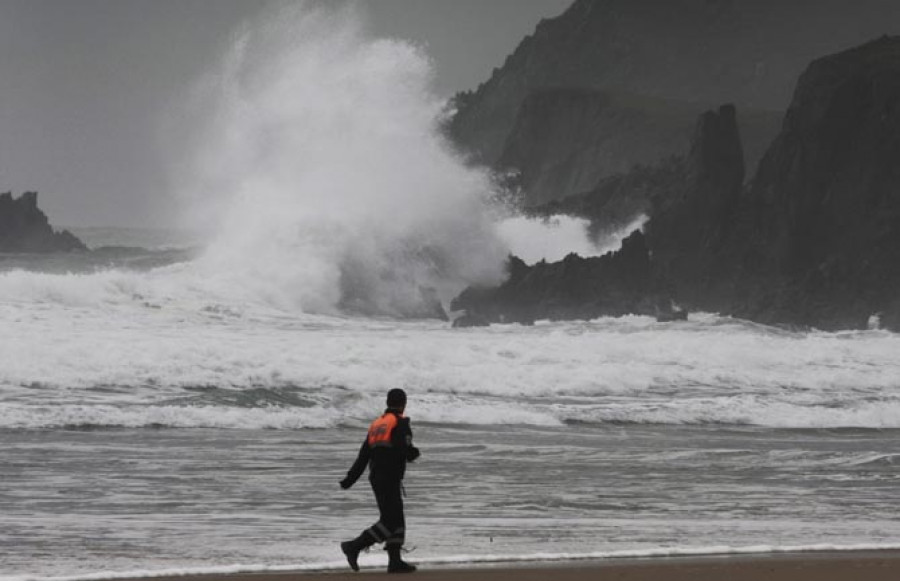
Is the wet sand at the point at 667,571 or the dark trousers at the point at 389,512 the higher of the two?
the dark trousers at the point at 389,512

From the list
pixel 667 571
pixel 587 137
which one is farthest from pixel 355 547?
pixel 587 137

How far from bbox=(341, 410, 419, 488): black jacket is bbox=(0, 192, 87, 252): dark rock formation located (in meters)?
66.5

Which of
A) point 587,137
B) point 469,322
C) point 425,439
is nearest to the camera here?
point 425,439

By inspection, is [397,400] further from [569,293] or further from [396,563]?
[569,293]


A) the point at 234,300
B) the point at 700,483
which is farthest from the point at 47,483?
the point at 234,300

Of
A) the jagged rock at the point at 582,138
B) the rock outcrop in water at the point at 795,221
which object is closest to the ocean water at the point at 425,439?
the rock outcrop in water at the point at 795,221

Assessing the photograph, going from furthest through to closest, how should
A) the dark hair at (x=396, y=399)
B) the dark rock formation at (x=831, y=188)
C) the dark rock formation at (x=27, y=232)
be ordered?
the dark rock formation at (x=27, y=232) → the dark rock formation at (x=831, y=188) → the dark hair at (x=396, y=399)

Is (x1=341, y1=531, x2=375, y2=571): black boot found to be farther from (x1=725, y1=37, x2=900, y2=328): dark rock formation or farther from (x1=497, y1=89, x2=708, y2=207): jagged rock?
(x1=497, y1=89, x2=708, y2=207): jagged rock

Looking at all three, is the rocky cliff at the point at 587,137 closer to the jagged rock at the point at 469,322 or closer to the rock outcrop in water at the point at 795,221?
the rock outcrop in water at the point at 795,221

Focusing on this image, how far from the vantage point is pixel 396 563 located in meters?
9.62

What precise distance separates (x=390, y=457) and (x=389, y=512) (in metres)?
0.32

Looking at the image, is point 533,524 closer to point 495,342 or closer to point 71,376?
point 71,376

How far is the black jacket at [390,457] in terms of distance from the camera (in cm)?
962

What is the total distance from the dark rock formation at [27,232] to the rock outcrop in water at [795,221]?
28142 mm
